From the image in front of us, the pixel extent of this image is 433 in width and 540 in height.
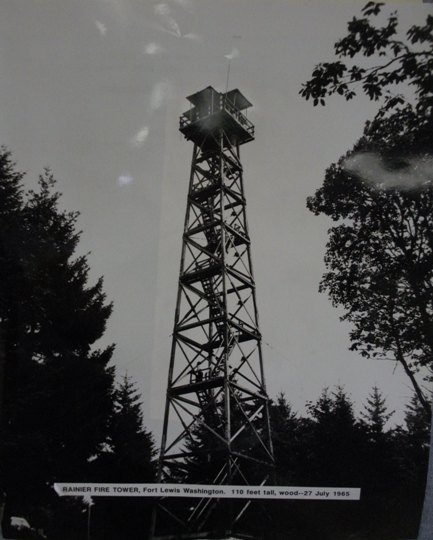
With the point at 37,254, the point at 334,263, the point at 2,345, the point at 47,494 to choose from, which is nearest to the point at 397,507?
the point at 334,263

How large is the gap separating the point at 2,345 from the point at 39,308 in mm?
1111

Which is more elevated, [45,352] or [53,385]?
[45,352]

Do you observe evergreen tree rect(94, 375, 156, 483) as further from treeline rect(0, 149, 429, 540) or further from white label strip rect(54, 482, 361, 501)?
white label strip rect(54, 482, 361, 501)

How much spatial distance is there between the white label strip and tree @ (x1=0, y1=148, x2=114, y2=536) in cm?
272

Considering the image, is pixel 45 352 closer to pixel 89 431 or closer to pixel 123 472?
pixel 89 431

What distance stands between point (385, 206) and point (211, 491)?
5.87 meters

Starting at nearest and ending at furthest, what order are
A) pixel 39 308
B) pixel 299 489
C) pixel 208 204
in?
pixel 299 489, pixel 39 308, pixel 208 204

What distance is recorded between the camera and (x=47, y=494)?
977cm

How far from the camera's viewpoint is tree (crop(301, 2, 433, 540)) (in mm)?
6547

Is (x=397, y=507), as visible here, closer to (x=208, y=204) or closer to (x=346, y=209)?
(x=346, y=209)

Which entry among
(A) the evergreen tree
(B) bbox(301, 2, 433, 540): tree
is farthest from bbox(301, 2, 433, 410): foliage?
(A) the evergreen tree

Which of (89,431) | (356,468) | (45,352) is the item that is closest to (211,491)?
(356,468)

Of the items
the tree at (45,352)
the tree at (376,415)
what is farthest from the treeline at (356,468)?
the tree at (45,352)

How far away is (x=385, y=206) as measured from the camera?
8.91m
